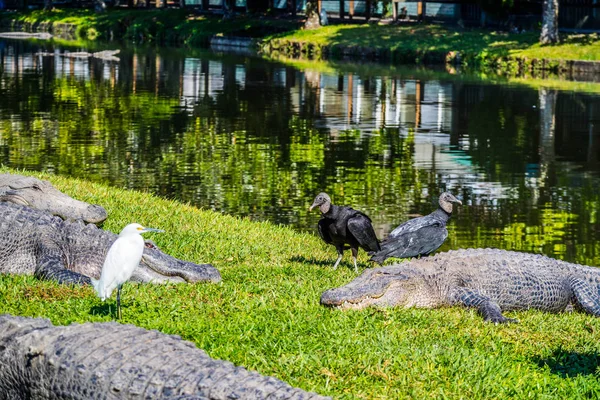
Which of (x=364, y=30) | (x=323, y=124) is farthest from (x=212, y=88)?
(x=364, y=30)

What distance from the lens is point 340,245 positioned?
35.6ft

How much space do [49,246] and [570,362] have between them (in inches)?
215

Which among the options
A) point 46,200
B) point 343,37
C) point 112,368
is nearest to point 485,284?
point 112,368

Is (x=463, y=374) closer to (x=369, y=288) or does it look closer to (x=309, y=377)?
(x=309, y=377)

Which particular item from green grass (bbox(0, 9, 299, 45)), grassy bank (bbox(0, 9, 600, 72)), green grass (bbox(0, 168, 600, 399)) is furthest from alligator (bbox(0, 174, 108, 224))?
green grass (bbox(0, 9, 299, 45))

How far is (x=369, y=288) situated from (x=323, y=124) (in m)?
18.9

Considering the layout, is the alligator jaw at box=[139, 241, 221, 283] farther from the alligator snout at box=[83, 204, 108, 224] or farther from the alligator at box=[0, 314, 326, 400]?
the alligator at box=[0, 314, 326, 400]

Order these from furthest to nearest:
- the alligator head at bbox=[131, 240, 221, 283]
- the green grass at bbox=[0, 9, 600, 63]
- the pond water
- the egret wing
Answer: the green grass at bbox=[0, 9, 600, 63] → the pond water → the alligator head at bbox=[131, 240, 221, 283] → the egret wing

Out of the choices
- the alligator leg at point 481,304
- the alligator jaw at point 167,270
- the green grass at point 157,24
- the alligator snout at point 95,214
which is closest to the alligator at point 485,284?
the alligator leg at point 481,304

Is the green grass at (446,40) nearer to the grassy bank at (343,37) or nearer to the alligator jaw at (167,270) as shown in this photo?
the grassy bank at (343,37)

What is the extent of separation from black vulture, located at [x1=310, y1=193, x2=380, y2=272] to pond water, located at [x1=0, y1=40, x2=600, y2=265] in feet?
16.2

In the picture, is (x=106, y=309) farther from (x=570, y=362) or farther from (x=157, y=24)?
(x=157, y=24)

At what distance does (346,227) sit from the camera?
10.4 metres

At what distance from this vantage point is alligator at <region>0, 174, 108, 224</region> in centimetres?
1285
